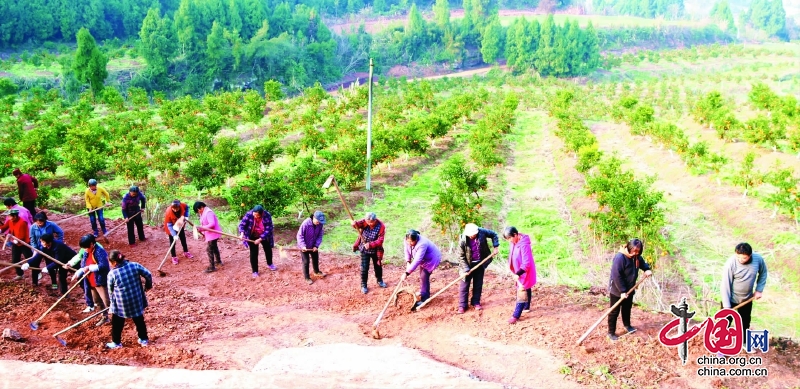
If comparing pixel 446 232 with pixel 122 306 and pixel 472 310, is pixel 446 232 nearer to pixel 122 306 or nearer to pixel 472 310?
pixel 472 310

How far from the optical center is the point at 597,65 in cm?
5684

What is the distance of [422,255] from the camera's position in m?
7.66

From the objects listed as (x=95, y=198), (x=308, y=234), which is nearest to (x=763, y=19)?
(x=308, y=234)

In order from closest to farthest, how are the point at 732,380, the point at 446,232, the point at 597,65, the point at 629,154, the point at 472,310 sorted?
the point at 732,380
the point at 472,310
the point at 446,232
the point at 629,154
the point at 597,65

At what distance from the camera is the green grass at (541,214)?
448 inches

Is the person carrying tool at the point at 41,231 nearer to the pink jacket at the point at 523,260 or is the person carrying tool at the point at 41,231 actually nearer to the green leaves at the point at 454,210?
the pink jacket at the point at 523,260

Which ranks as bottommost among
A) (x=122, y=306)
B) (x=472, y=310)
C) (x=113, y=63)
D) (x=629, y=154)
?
(x=629, y=154)

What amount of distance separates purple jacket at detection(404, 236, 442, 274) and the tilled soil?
422 millimetres

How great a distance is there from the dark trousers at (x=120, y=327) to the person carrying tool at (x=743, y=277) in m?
6.50

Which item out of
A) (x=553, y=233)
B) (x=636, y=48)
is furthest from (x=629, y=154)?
(x=636, y=48)

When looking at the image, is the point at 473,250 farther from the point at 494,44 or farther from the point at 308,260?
the point at 494,44

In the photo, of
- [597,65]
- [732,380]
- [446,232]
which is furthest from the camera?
[597,65]

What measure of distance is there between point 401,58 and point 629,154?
3920 cm

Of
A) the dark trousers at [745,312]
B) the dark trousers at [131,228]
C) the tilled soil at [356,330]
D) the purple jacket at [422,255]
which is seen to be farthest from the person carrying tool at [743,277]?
the dark trousers at [131,228]
